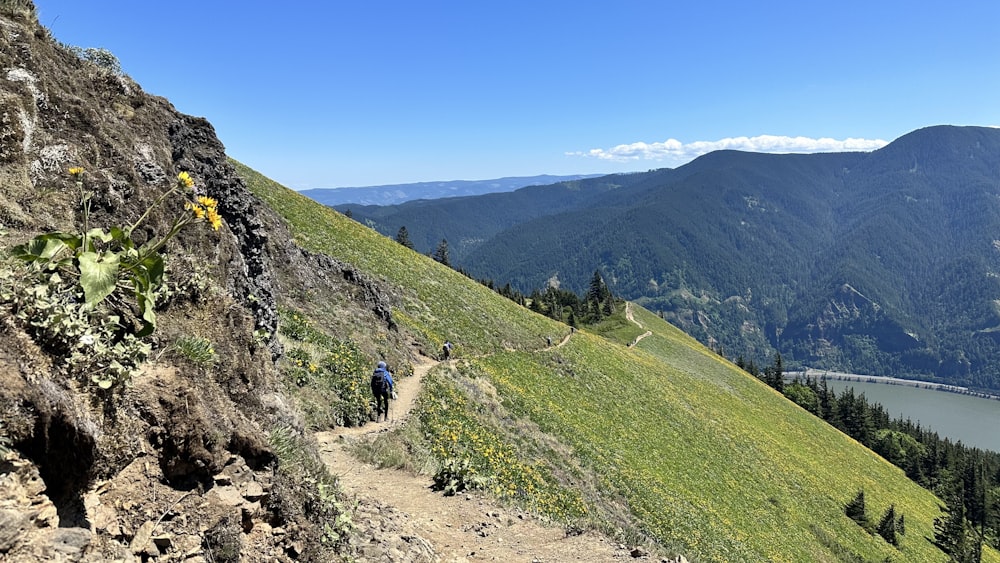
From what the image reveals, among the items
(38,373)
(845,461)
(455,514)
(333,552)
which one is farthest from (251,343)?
(845,461)

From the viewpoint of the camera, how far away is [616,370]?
40.1 m

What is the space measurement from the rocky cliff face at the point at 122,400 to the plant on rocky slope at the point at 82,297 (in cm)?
10

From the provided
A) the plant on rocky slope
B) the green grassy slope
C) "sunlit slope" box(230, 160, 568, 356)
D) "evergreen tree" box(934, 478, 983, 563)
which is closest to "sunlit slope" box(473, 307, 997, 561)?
the green grassy slope

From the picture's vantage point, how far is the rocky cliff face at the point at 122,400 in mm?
3242

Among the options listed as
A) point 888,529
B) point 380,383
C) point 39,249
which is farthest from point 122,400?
point 888,529

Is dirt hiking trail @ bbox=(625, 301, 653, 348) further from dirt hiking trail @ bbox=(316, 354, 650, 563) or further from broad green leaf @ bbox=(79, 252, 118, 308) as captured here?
broad green leaf @ bbox=(79, 252, 118, 308)

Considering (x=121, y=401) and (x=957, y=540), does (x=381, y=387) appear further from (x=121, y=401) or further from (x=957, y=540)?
(x=957, y=540)

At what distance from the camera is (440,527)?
9562 mm

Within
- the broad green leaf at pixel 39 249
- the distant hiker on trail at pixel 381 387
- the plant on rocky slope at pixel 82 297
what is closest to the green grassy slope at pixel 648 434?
the distant hiker on trail at pixel 381 387

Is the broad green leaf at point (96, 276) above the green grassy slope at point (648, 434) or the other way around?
above

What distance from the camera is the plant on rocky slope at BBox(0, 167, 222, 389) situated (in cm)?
354

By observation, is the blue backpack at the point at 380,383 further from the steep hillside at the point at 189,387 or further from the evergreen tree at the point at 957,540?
the evergreen tree at the point at 957,540

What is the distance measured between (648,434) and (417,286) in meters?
18.1

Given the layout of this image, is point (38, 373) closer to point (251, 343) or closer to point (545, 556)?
point (251, 343)
